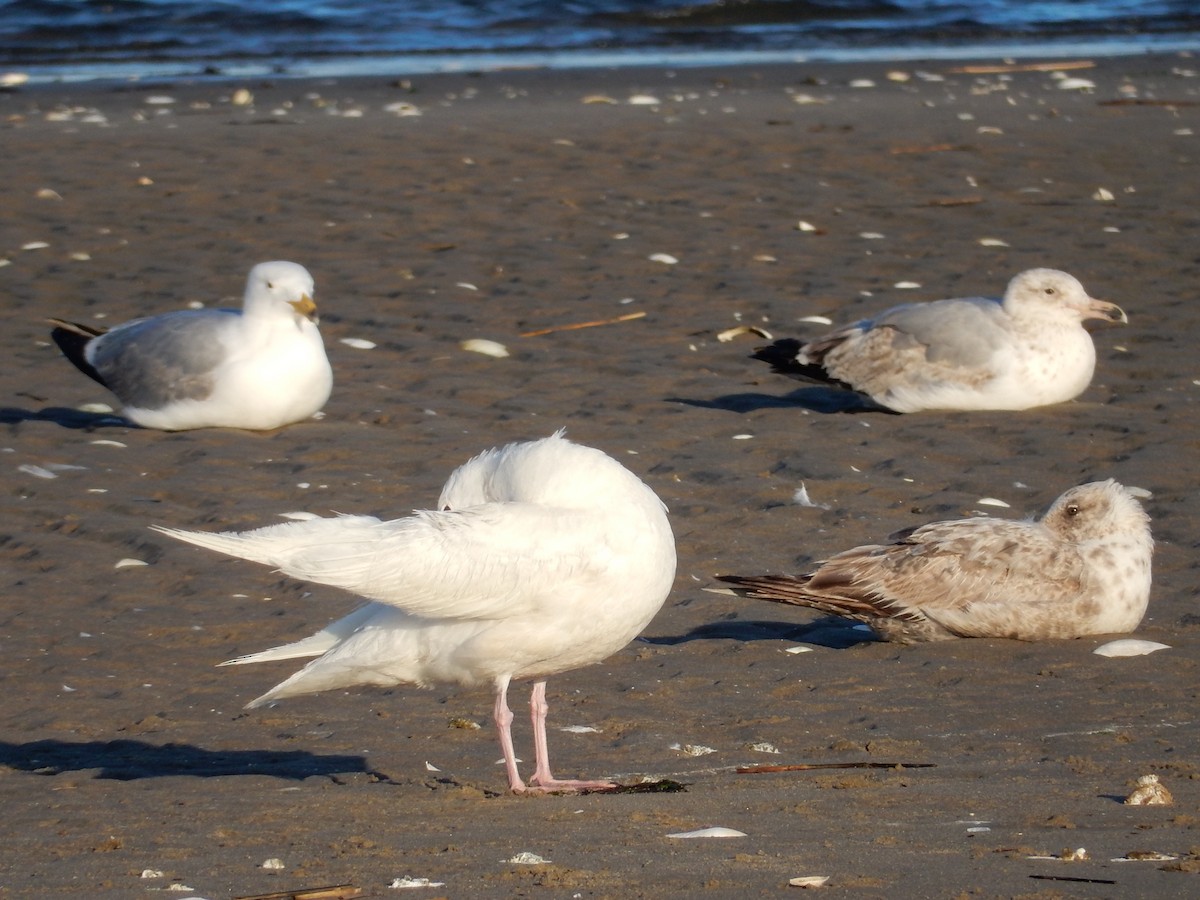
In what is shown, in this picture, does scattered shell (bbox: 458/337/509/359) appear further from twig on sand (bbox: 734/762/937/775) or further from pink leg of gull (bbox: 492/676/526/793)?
twig on sand (bbox: 734/762/937/775)

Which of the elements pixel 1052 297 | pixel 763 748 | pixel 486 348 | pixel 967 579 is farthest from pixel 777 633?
pixel 486 348

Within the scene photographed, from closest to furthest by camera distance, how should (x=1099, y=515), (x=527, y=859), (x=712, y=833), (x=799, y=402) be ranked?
1. (x=527, y=859)
2. (x=712, y=833)
3. (x=1099, y=515)
4. (x=799, y=402)

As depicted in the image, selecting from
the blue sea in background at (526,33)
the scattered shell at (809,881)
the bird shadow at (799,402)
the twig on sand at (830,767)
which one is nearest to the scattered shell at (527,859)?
the scattered shell at (809,881)

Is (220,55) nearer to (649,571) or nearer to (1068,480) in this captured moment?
(1068,480)

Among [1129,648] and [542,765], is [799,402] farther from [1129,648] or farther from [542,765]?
[542,765]

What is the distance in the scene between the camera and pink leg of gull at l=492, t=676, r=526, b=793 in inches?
186

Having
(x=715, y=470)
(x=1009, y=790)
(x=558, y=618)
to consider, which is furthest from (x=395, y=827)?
(x=715, y=470)

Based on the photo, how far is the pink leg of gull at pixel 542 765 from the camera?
185 inches

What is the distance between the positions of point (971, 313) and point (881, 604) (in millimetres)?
3675

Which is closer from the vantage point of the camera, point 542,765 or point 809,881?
point 809,881

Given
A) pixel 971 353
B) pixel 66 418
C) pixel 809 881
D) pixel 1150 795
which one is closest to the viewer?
pixel 809 881

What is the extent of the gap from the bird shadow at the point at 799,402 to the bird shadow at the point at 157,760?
451cm

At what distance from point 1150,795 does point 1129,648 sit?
71.4 inches

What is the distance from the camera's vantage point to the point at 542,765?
483 cm
